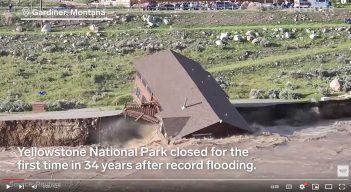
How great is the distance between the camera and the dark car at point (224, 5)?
221 feet

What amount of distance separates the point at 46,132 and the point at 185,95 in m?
6.34

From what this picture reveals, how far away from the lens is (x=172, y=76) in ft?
104

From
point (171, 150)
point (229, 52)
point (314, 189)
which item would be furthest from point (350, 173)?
point (229, 52)

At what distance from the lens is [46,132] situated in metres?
31.4

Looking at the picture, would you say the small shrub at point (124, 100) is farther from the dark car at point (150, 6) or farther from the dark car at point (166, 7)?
the dark car at point (166, 7)

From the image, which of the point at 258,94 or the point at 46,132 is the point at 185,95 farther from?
the point at 258,94

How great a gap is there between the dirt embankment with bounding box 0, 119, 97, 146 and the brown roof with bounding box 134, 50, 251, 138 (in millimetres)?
3481

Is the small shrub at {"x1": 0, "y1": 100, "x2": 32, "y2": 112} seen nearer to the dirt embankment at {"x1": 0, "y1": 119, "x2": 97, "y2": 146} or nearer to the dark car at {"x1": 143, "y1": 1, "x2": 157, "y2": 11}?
the dirt embankment at {"x1": 0, "y1": 119, "x2": 97, "y2": 146}

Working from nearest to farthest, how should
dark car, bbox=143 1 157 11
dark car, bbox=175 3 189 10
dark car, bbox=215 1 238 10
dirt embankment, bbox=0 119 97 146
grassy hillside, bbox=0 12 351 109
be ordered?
dirt embankment, bbox=0 119 97 146, grassy hillside, bbox=0 12 351 109, dark car, bbox=143 1 157 11, dark car, bbox=175 3 189 10, dark car, bbox=215 1 238 10

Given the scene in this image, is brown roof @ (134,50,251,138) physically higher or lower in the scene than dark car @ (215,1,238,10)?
lower

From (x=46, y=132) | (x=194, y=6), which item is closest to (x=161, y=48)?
(x=194, y=6)

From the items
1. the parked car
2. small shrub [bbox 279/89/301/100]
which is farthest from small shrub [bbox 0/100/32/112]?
the parked car

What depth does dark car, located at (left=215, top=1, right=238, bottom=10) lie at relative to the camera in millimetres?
67225

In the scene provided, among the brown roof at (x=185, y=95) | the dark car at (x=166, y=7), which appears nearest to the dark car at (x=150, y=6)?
the dark car at (x=166, y=7)
